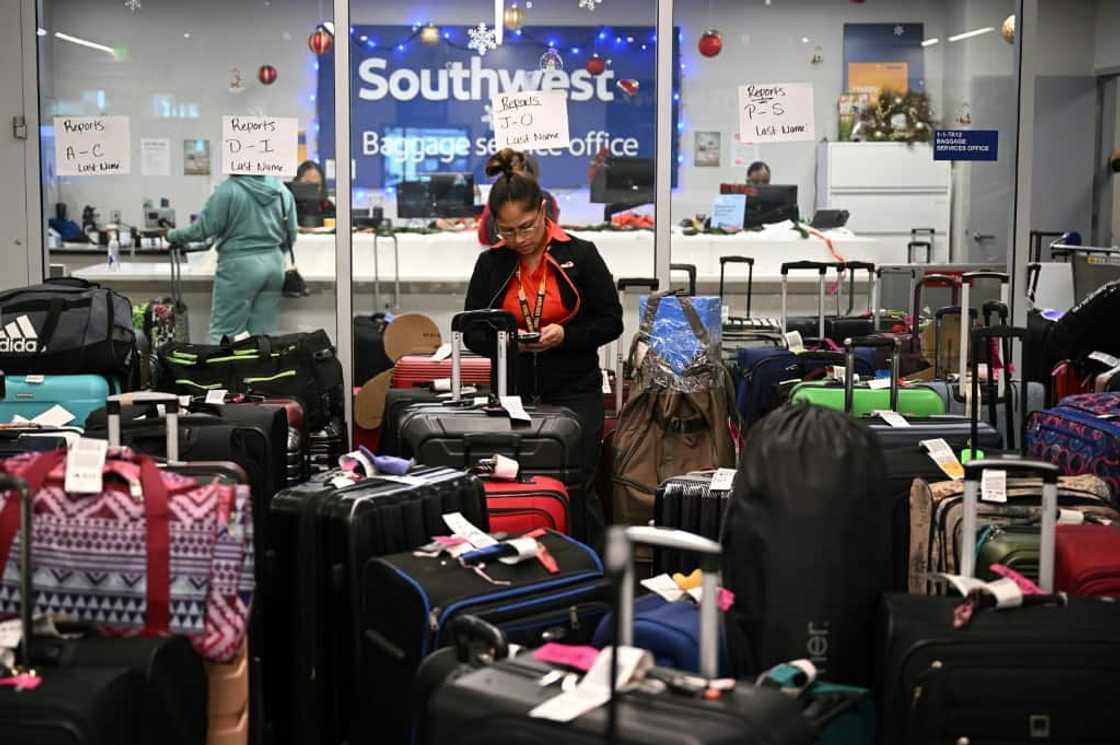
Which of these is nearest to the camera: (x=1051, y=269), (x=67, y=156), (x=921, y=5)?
(x=67, y=156)

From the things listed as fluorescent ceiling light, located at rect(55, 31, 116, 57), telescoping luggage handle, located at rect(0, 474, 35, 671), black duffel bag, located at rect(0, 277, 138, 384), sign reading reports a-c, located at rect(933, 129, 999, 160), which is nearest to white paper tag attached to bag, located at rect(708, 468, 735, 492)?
telescoping luggage handle, located at rect(0, 474, 35, 671)

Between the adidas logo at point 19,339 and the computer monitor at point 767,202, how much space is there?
→ 3.40 metres

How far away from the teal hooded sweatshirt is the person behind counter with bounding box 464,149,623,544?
197 centimetres

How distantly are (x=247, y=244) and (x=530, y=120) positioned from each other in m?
1.45

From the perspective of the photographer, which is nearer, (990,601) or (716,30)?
(990,601)

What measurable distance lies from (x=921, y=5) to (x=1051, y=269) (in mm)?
2026

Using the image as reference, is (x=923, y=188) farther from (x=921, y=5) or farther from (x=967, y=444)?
(x=967, y=444)

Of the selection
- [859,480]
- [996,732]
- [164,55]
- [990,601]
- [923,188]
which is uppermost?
[164,55]

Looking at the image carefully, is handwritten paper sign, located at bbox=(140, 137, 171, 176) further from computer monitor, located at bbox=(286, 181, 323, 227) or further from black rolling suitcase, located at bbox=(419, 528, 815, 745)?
black rolling suitcase, located at bbox=(419, 528, 815, 745)

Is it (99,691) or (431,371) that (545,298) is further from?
(99,691)

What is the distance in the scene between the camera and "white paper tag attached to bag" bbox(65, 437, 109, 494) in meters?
2.72

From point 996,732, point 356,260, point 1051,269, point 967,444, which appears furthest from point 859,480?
point 1051,269

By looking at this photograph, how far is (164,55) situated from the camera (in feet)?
22.0

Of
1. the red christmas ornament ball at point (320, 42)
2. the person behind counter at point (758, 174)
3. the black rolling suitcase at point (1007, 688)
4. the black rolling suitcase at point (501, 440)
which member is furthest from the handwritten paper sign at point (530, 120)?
the black rolling suitcase at point (1007, 688)
